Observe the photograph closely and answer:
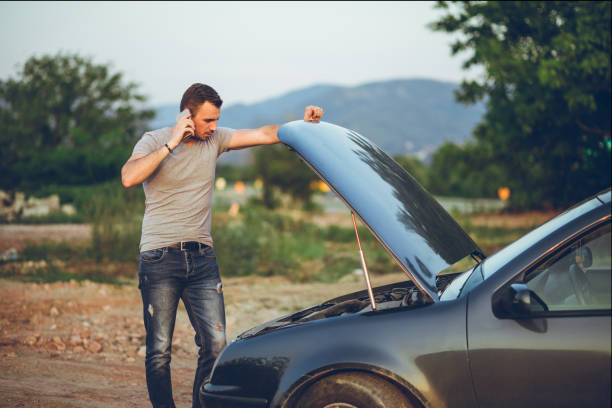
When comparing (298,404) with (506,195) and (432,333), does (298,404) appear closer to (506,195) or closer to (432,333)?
(432,333)

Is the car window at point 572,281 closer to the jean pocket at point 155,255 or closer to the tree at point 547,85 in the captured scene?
the jean pocket at point 155,255

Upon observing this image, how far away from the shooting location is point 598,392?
2482 millimetres

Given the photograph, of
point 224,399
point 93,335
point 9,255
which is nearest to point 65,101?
point 9,255

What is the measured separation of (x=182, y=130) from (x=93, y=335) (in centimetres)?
441

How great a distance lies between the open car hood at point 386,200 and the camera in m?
2.87

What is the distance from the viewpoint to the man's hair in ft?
12.1

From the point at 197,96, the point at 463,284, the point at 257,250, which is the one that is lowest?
the point at 257,250

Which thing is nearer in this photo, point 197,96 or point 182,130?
point 182,130

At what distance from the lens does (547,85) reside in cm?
1384

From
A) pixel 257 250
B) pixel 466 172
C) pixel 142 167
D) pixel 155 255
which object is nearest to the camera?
pixel 142 167

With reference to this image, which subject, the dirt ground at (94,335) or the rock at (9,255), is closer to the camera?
the dirt ground at (94,335)

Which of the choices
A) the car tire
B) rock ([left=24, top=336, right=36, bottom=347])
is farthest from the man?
rock ([left=24, top=336, right=36, bottom=347])

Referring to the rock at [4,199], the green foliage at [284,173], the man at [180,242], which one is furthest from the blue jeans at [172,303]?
the green foliage at [284,173]

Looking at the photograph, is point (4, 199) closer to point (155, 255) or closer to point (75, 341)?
point (75, 341)
